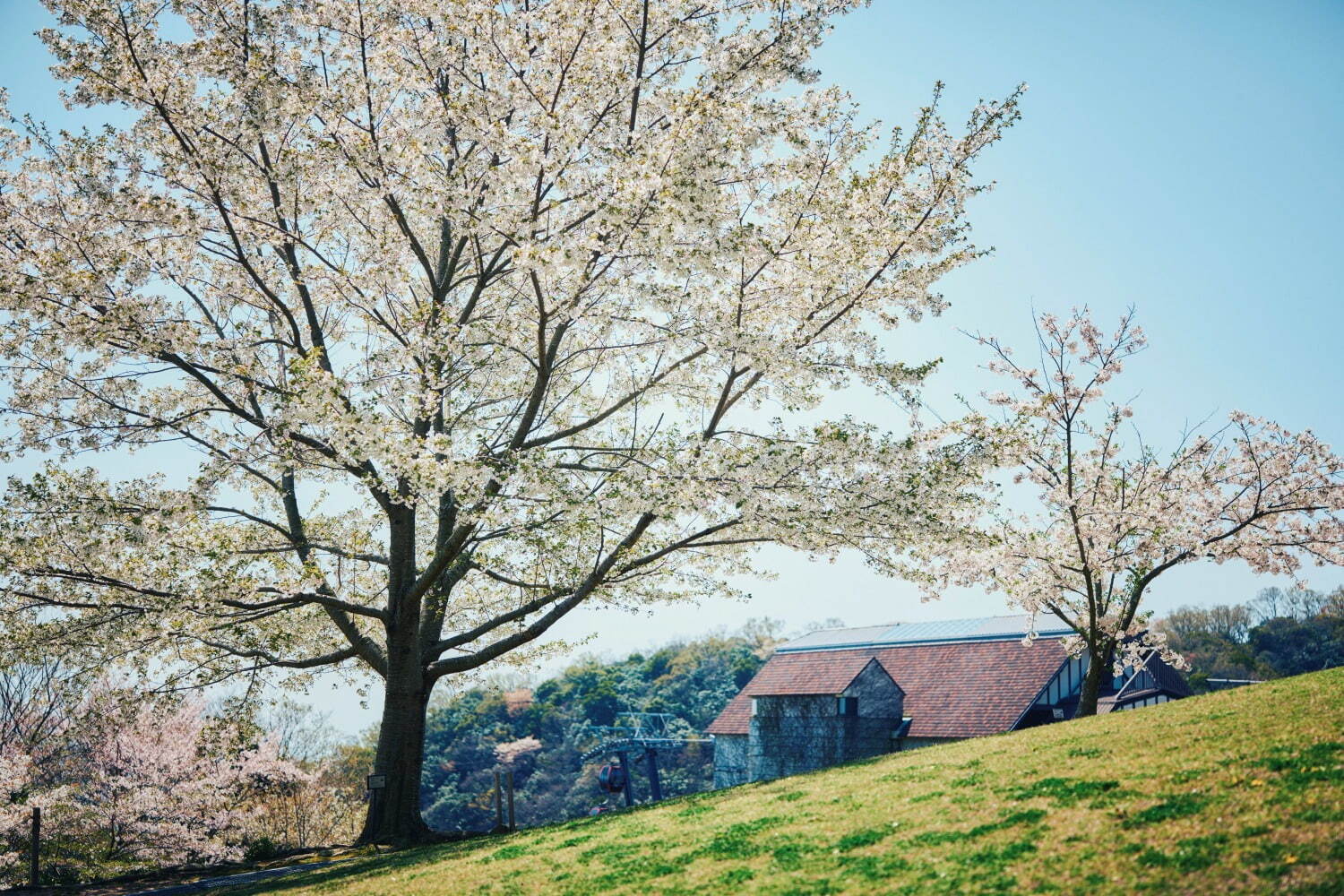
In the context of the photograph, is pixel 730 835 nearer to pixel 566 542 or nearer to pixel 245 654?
pixel 566 542

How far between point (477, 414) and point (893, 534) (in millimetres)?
8206

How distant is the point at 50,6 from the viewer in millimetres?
11906

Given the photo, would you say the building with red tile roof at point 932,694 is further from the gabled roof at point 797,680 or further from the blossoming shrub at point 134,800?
the blossoming shrub at point 134,800

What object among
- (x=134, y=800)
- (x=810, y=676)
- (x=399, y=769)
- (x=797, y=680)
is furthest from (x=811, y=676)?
(x=399, y=769)

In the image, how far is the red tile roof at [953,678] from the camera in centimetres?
3309

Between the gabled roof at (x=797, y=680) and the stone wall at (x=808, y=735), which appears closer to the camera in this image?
the stone wall at (x=808, y=735)

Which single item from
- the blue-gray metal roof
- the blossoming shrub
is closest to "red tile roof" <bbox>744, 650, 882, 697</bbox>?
the blue-gray metal roof

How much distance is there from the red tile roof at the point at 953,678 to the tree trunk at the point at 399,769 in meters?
20.6

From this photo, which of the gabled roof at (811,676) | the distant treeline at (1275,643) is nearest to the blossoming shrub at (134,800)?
the gabled roof at (811,676)

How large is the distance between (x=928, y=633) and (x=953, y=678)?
478cm

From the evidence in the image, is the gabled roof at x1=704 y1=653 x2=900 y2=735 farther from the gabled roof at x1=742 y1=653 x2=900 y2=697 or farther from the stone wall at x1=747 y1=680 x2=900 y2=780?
the stone wall at x1=747 y1=680 x2=900 y2=780

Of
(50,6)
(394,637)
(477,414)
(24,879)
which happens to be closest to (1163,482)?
(477,414)

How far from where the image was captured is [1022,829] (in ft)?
22.6

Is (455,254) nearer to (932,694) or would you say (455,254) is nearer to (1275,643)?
(932,694)
